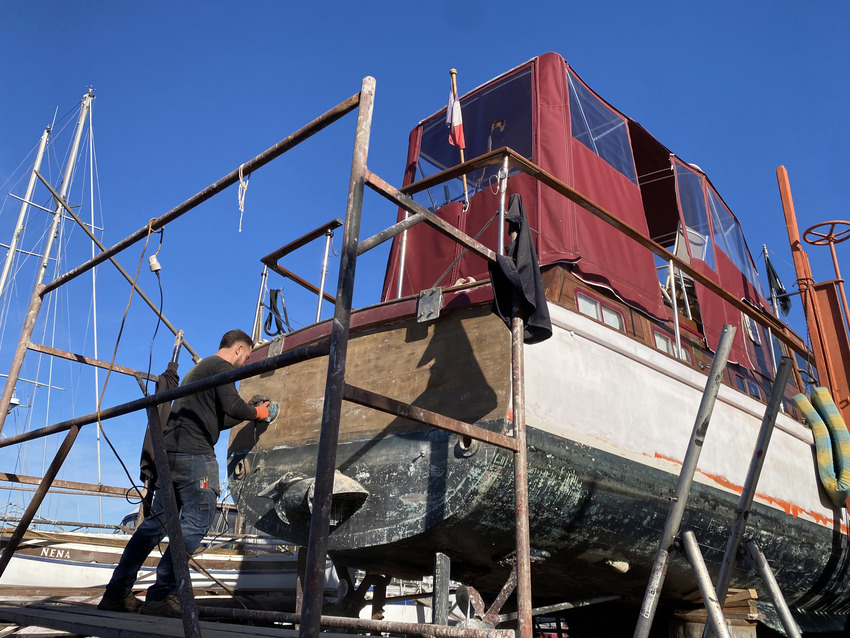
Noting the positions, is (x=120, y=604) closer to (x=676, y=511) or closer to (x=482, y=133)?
(x=676, y=511)

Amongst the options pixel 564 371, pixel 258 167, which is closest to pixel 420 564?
pixel 564 371

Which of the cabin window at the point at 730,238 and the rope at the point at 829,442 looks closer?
the rope at the point at 829,442

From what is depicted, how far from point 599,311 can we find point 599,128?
8.32 ft

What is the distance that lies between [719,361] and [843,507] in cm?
437

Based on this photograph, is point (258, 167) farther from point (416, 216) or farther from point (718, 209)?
point (718, 209)

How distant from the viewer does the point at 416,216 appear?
10.0 feet

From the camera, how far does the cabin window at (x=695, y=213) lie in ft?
23.7

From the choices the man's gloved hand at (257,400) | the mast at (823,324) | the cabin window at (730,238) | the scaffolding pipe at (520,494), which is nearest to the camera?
the scaffolding pipe at (520,494)

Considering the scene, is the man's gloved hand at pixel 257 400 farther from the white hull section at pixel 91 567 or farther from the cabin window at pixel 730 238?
the cabin window at pixel 730 238

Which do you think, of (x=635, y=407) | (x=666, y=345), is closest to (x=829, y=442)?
(x=666, y=345)

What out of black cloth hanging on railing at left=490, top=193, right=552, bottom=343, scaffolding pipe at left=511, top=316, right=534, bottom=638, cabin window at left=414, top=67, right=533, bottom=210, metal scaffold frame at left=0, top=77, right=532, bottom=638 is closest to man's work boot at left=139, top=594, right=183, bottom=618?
metal scaffold frame at left=0, top=77, right=532, bottom=638

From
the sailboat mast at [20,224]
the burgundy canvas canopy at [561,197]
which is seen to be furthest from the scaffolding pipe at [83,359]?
the sailboat mast at [20,224]

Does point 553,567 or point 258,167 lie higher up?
point 258,167

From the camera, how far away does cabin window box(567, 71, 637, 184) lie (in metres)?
6.32
